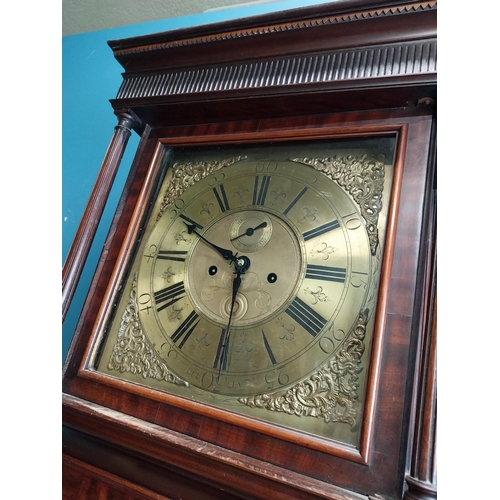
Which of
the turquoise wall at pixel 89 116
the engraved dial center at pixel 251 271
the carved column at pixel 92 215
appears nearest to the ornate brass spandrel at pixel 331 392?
the engraved dial center at pixel 251 271

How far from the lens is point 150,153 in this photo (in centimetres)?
87

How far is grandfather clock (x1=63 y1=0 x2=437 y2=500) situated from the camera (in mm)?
537

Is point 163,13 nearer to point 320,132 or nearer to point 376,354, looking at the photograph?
point 320,132

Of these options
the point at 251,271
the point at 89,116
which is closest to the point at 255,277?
the point at 251,271

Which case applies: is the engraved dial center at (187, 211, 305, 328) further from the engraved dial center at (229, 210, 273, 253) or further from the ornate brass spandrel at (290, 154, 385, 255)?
the ornate brass spandrel at (290, 154, 385, 255)

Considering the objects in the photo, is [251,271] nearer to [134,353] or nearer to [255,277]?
[255,277]

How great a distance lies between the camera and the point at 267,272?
691mm

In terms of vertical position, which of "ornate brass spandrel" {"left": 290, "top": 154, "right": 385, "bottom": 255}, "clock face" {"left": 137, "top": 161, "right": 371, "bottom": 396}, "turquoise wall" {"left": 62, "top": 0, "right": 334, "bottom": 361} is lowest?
"clock face" {"left": 137, "top": 161, "right": 371, "bottom": 396}

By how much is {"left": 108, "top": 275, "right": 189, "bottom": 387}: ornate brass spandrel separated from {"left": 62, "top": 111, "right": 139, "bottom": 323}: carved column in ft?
0.34

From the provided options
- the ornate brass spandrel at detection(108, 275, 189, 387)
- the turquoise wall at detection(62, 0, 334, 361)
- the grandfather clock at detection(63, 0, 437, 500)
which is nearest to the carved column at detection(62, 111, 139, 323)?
the grandfather clock at detection(63, 0, 437, 500)

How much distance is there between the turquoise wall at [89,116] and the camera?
1.16 metres
